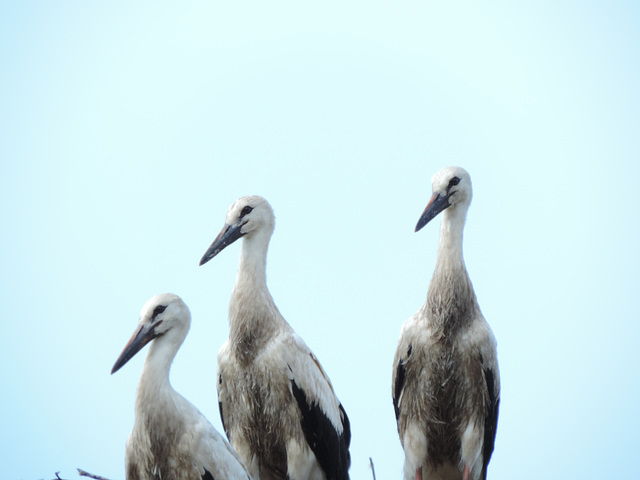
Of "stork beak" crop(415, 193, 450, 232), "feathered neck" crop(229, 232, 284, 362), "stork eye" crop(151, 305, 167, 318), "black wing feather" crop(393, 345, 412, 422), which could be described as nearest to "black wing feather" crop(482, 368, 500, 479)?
"black wing feather" crop(393, 345, 412, 422)

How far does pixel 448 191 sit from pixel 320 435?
5.86 feet

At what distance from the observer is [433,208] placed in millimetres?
7988

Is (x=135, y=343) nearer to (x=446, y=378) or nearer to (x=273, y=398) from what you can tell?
(x=273, y=398)

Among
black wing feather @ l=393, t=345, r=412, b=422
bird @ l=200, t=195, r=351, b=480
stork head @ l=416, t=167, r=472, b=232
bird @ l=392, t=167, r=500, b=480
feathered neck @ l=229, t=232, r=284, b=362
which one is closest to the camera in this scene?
bird @ l=200, t=195, r=351, b=480

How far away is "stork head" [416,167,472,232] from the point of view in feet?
26.2

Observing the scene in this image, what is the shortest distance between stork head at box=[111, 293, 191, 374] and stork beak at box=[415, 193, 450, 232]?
183 centimetres

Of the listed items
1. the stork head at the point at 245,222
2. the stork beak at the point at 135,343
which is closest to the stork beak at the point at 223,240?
the stork head at the point at 245,222

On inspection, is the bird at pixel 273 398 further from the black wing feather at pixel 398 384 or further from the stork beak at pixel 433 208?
the stork beak at pixel 433 208

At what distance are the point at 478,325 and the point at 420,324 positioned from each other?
14.4 inches

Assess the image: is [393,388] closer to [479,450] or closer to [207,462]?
[479,450]

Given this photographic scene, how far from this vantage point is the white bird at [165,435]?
21.3 feet

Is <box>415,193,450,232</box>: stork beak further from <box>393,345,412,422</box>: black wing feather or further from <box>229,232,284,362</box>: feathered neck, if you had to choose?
<box>229,232,284,362</box>: feathered neck

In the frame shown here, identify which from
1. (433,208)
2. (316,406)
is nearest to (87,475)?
(316,406)

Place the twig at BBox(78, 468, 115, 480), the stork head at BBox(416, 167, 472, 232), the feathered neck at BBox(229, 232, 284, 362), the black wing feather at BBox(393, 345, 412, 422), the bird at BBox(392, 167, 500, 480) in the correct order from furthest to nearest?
the stork head at BBox(416, 167, 472, 232)
the black wing feather at BBox(393, 345, 412, 422)
the bird at BBox(392, 167, 500, 480)
the feathered neck at BBox(229, 232, 284, 362)
the twig at BBox(78, 468, 115, 480)
